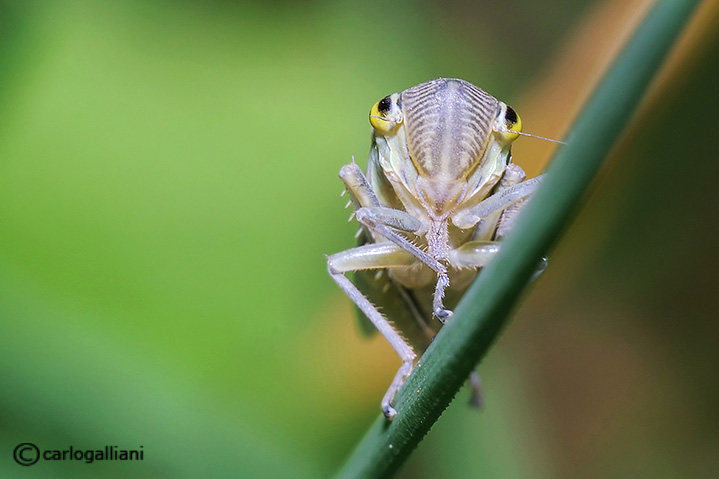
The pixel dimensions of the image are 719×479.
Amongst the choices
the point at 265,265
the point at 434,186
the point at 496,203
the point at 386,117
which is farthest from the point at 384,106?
the point at 265,265

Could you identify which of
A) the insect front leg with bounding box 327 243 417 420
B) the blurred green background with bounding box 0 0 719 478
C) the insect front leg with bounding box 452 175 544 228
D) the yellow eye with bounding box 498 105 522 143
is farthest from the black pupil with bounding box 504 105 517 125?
the blurred green background with bounding box 0 0 719 478

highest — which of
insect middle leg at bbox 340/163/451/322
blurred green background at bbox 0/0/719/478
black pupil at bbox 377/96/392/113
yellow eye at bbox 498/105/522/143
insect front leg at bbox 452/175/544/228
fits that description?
yellow eye at bbox 498/105/522/143

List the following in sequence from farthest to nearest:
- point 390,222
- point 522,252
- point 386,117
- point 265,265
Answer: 1. point 265,265
2. point 386,117
3. point 390,222
4. point 522,252

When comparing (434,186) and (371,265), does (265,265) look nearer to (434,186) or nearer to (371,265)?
(371,265)

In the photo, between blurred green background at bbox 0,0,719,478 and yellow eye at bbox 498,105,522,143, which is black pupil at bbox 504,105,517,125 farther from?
blurred green background at bbox 0,0,719,478

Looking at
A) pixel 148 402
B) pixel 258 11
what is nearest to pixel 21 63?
pixel 258 11

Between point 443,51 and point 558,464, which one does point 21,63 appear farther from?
point 558,464

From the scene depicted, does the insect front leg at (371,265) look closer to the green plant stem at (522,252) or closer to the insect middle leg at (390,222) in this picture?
the insect middle leg at (390,222)
